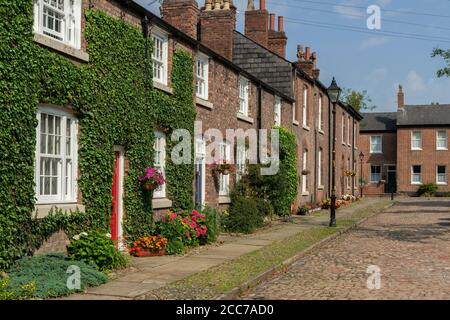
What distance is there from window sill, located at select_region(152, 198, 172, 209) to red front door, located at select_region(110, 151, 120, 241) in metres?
1.71

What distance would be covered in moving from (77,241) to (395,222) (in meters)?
17.2

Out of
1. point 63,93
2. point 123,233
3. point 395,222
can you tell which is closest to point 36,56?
point 63,93

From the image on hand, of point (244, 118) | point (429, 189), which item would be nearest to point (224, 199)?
point (244, 118)

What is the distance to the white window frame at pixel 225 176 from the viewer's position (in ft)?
66.8

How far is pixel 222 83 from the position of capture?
20.2 m

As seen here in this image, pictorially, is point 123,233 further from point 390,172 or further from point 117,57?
point 390,172

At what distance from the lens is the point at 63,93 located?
1098 centimetres

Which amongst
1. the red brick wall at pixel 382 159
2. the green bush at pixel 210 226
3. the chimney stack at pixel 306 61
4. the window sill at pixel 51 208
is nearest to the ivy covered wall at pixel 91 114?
the window sill at pixel 51 208

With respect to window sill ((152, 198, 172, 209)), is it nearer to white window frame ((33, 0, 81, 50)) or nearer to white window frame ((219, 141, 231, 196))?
white window frame ((219, 141, 231, 196))

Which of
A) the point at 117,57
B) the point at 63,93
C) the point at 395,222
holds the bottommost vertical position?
the point at 395,222

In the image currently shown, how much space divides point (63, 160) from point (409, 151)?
51119mm

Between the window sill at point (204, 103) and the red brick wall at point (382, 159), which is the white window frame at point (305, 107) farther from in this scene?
the red brick wall at point (382, 159)
